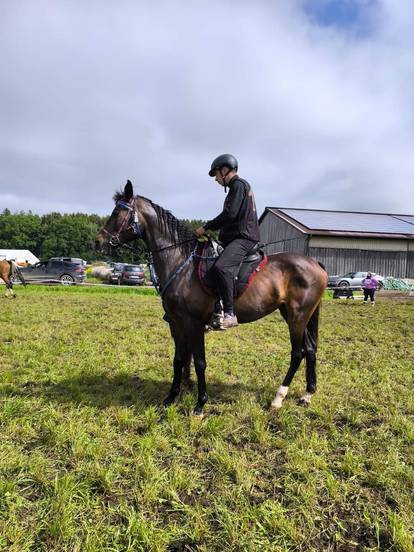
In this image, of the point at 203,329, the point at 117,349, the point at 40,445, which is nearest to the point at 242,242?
the point at 203,329

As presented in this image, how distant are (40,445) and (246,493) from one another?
2.28 metres

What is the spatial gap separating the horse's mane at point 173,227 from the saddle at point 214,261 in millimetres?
204

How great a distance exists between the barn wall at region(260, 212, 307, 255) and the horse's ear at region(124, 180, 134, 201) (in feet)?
101

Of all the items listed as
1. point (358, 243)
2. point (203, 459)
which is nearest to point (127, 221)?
point (203, 459)

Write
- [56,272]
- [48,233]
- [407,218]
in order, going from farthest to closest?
[48,233] < [407,218] < [56,272]

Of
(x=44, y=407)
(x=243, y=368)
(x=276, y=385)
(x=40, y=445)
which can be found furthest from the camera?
(x=243, y=368)

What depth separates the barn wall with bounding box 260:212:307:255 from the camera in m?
35.5

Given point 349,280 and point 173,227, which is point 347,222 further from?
point 173,227

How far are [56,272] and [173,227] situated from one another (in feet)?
92.5

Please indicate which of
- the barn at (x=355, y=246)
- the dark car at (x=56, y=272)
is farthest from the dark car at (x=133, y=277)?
A: the barn at (x=355, y=246)

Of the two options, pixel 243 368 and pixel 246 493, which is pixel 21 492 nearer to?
pixel 246 493

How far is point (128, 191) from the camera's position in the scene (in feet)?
15.8

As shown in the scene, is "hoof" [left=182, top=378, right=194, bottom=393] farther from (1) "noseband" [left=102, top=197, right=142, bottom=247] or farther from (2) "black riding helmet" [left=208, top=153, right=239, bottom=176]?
(2) "black riding helmet" [left=208, top=153, right=239, bottom=176]

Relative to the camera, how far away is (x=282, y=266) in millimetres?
5285
